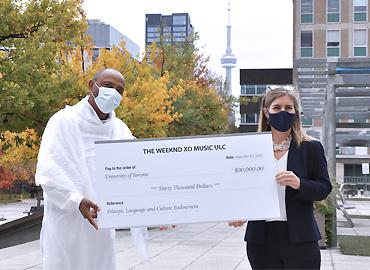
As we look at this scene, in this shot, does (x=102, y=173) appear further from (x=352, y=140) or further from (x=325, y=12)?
(x=325, y=12)

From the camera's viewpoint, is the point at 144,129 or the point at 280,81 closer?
the point at 144,129

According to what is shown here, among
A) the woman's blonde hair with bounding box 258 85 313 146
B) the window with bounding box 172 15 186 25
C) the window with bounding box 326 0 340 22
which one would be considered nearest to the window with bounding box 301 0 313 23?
the window with bounding box 326 0 340 22

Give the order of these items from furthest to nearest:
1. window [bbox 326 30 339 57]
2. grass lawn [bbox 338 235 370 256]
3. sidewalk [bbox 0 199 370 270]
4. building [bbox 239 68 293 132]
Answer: building [bbox 239 68 293 132]
window [bbox 326 30 339 57]
grass lawn [bbox 338 235 370 256]
sidewalk [bbox 0 199 370 270]

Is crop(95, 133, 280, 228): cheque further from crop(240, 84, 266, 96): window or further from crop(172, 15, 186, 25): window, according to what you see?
crop(172, 15, 186, 25): window

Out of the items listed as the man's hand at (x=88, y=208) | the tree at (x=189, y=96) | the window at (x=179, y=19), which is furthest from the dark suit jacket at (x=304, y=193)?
the window at (x=179, y=19)

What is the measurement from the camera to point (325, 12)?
59.6 metres

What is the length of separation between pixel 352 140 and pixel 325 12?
3832cm

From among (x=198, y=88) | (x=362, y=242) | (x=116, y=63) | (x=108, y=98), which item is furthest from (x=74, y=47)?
(x=108, y=98)

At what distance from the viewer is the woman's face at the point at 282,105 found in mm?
4102

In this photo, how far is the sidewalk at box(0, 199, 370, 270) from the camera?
10.3m

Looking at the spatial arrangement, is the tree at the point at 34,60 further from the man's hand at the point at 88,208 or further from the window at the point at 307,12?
the window at the point at 307,12

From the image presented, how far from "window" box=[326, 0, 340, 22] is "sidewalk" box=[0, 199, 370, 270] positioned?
4672 cm

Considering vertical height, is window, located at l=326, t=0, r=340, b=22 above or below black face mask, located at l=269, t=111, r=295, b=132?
above

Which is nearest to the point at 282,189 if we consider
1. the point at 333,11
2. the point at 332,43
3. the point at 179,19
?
the point at 332,43
